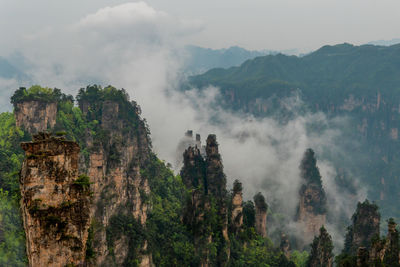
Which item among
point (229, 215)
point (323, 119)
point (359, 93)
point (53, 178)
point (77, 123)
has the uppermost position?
point (359, 93)

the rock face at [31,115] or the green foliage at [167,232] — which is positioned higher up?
the rock face at [31,115]

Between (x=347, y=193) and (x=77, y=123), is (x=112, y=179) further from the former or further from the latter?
(x=347, y=193)

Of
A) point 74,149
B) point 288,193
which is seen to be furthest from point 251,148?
point 74,149

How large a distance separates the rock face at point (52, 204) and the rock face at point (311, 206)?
77620 mm

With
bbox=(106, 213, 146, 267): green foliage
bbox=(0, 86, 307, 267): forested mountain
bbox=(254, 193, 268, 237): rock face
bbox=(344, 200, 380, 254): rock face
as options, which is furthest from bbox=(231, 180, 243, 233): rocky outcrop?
bbox=(344, 200, 380, 254): rock face

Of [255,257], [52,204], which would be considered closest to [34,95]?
[52,204]

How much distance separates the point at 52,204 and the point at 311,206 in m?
79.7

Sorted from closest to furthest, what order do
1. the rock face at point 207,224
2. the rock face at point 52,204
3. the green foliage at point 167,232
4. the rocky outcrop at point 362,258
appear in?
the rock face at point 52,204, the rocky outcrop at point 362,258, the green foliage at point 167,232, the rock face at point 207,224

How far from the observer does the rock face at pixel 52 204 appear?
15062mm

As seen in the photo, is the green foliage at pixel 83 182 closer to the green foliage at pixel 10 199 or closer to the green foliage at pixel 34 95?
the green foliage at pixel 10 199

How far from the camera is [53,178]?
15.5 metres

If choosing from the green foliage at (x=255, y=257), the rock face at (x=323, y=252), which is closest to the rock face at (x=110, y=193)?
the green foliage at (x=255, y=257)

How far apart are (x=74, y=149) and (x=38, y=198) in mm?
2952

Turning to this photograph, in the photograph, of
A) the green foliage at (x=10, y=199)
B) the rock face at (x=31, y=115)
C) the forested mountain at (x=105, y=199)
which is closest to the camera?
the forested mountain at (x=105, y=199)
